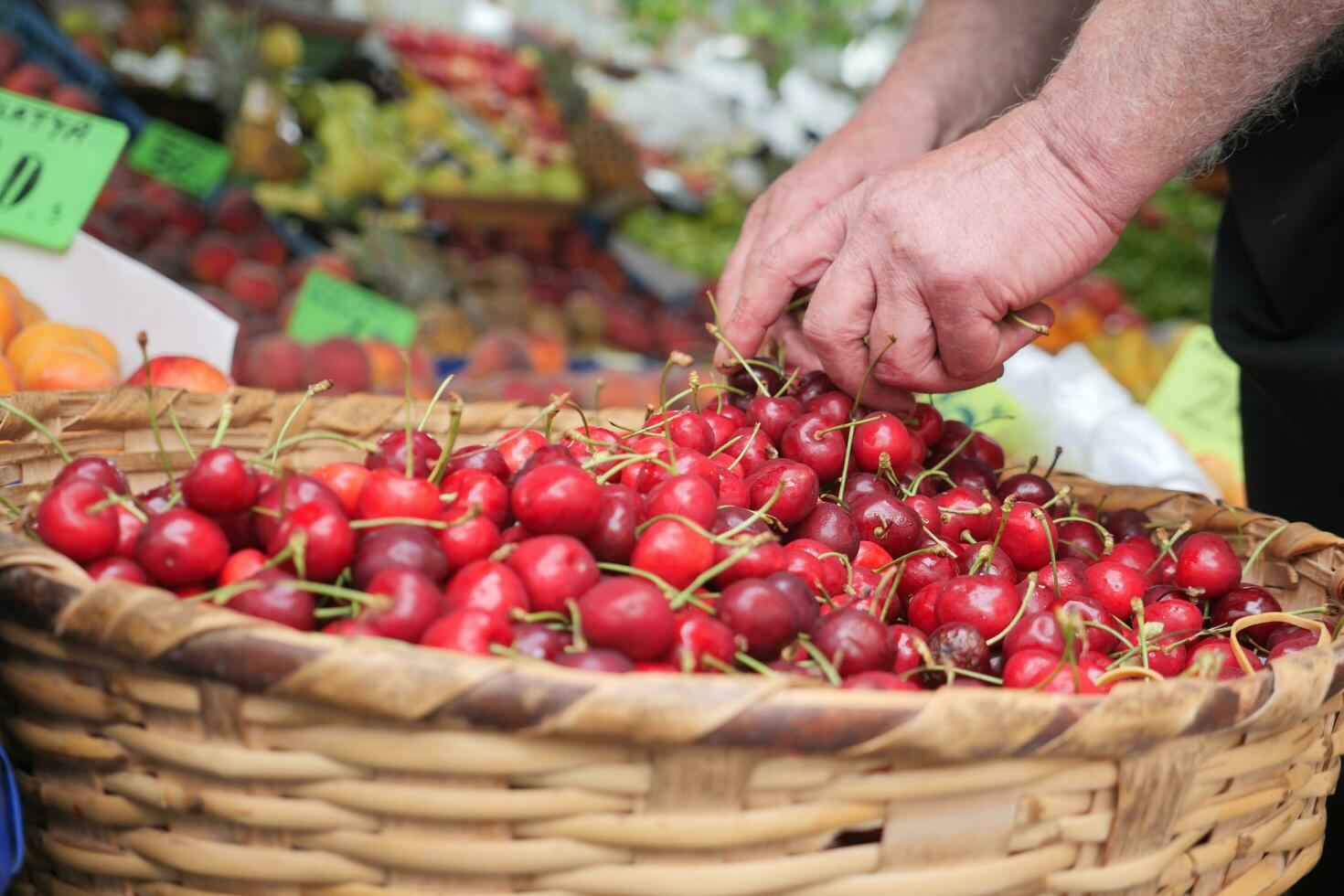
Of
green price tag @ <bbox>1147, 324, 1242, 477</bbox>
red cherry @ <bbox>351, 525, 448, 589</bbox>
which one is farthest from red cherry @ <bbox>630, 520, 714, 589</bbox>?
green price tag @ <bbox>1147, 324, 1242, 477</bbox>

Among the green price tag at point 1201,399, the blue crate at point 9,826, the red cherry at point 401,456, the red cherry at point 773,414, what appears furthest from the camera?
the green price tag at point 1201,399

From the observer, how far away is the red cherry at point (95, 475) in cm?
112

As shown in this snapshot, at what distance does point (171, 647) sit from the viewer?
89cm

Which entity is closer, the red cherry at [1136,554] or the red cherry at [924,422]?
the red cherry at [1136,554]

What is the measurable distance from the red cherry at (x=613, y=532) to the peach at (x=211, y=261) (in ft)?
9.41

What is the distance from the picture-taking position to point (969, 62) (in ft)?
6.65

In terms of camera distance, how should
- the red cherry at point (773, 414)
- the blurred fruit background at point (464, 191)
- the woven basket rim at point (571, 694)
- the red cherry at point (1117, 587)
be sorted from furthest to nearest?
the blurred fruit background at point (464, 191) → the red cherry at point (773, 414) → the red cherry at point (1117, 587) → the woven basket rim at point (571, 694)

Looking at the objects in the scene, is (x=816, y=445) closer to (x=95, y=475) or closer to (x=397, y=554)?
(x=397, y=554)

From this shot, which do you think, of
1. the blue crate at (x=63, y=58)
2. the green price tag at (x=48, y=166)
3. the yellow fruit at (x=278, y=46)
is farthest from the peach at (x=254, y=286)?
the yellow fruit at (x=278, y=46)

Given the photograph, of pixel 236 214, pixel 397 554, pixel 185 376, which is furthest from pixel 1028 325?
pixel 236 214

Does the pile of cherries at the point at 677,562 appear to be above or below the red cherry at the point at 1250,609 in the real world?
below

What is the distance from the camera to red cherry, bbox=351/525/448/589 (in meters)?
1.07

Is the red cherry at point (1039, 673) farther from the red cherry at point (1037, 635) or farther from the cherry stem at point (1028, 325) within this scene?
the cherry stem at point (1028, 325)

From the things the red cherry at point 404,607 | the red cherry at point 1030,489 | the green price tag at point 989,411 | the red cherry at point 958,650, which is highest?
the green price tag at point 989,411
